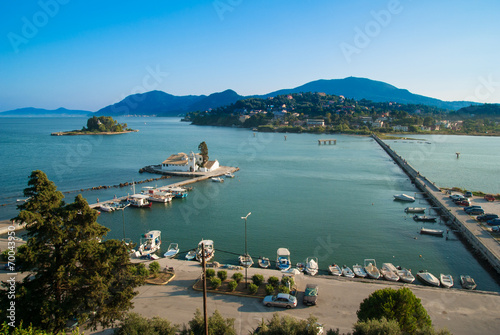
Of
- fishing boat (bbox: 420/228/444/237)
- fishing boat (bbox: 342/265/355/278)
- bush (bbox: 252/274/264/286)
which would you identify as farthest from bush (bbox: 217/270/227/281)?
fishing boat (bbox: 420/228/444/237)

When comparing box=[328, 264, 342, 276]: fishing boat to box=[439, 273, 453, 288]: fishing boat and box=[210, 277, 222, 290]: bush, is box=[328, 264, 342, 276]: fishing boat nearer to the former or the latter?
box=[439, 273, 453, 288]: fishing boat

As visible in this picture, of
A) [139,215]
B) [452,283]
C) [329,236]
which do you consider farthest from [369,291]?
[139,215]

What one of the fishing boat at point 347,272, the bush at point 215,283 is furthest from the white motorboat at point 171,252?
the fishing boat at point 347,272

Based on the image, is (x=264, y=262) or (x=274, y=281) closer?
(x=274, y=281)

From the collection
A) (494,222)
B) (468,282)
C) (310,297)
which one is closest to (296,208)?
(494,222)

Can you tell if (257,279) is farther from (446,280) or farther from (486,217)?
(486,217)

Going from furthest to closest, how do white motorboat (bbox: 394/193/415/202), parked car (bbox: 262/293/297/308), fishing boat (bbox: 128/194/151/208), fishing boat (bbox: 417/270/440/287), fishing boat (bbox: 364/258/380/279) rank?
white motorboat (bbox: 394/193/415/202), fishing boat (bbox: 128/194/151/208), fishing boat (bbox: 364/258/380/279), fishing boat (bbox: 417/270/440/287), parked car (bbox: 262/293/297/308)

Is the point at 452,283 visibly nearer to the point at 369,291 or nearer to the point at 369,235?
the point at 369,291
